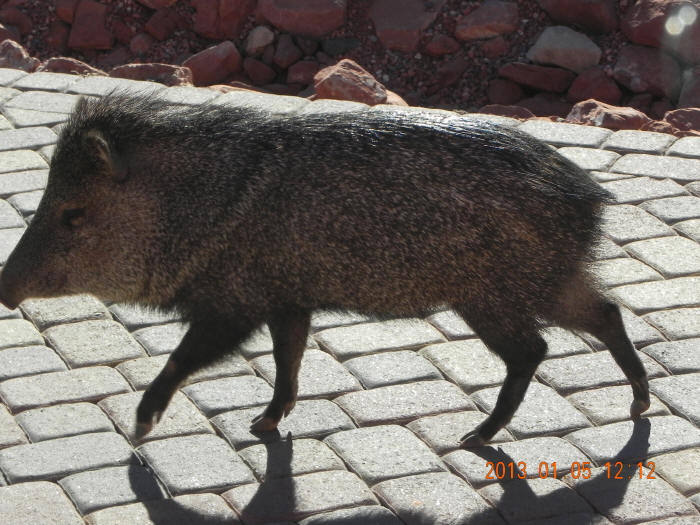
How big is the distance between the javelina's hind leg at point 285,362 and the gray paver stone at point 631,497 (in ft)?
3.32

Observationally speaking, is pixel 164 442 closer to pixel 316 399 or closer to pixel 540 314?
pixel 316 399

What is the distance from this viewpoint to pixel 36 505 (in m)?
3.66

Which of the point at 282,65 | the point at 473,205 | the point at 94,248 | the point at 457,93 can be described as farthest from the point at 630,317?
the point at 282,65

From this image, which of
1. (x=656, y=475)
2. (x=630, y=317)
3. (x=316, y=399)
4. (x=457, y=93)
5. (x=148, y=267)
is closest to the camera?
(x=656, y=475)

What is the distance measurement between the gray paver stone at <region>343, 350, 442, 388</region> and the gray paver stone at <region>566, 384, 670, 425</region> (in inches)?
21.3

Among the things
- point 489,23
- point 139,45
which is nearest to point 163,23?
point 139,45

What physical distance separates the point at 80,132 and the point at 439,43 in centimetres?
462

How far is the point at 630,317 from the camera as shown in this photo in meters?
4.86

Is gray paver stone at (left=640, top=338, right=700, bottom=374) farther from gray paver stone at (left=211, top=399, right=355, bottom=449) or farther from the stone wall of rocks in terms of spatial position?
the stone wall of rocks

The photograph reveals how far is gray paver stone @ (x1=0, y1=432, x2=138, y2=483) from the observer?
384 centimetres

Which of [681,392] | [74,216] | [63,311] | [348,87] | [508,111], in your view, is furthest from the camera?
[508,111]

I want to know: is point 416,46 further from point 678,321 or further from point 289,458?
point 289,458

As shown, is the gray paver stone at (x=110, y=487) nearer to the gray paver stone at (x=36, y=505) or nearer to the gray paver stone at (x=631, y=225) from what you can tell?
the gray paver stone at (x=36, y=505)
